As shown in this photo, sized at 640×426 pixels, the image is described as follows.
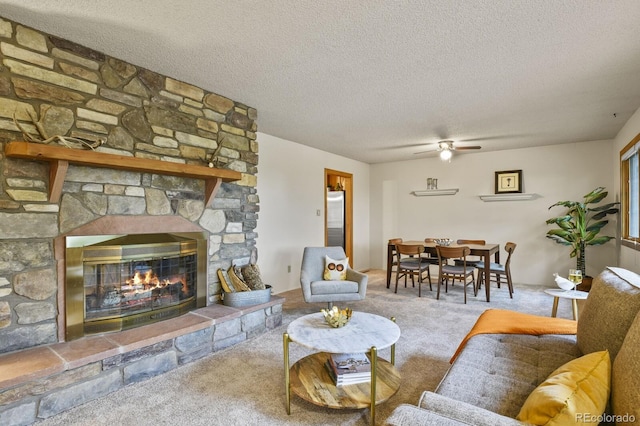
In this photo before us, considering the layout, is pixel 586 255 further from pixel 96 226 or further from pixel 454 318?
pixel 96 226

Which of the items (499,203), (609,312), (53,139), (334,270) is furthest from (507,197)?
(53,139)

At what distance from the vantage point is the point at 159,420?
77.3 inches

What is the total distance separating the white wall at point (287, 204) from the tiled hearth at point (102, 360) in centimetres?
188

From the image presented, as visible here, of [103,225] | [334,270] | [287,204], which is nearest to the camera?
[103,225]

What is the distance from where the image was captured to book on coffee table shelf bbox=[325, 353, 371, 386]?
2.10 m

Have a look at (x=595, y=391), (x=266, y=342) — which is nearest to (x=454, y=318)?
(x=266, y=342)

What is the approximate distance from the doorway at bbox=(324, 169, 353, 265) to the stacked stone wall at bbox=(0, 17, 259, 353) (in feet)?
11.0

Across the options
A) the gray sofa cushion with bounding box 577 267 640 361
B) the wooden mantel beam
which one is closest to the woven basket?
the wooden mantel beam

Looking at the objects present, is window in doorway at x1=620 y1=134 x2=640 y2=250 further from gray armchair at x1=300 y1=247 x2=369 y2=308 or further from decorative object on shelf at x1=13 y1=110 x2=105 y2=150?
decorative object on shelf at x1=13 y1=110 x2=105 y2=150

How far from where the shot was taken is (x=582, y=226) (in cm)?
495

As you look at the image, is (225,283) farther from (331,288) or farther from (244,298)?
(331,288)

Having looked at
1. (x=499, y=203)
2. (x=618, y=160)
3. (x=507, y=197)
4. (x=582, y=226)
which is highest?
(x=618, y=160)

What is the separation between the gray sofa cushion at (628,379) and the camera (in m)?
1.04

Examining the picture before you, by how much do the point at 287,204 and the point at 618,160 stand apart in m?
4.80
